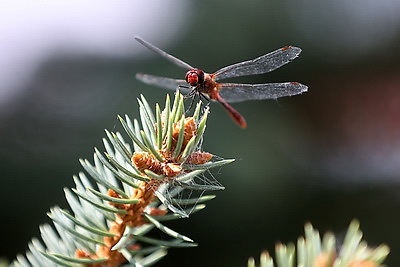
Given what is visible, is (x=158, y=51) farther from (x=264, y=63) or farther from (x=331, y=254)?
(x=331, y=254)

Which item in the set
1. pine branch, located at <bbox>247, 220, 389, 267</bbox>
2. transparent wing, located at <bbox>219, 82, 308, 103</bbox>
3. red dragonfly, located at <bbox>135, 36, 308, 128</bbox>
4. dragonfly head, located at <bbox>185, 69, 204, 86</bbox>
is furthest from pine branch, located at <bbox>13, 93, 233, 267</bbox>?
transparent wing, located at <bbox>219, 82, 308, 103</bbox>

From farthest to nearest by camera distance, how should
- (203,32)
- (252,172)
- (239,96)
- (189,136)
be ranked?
(203,32), (252,172), (239,96), (189,136)

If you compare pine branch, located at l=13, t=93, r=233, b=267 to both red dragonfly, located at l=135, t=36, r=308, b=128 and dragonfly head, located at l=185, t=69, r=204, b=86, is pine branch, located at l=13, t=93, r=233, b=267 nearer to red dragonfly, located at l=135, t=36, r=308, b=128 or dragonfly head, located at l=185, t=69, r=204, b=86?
dragonfly head, located at l=185, t=69, r=204, b=86

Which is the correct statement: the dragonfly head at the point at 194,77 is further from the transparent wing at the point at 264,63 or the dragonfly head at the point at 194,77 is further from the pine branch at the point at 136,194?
the pine branch at the point at 136,194

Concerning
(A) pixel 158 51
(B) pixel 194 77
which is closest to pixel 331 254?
(B) pixel 194 77

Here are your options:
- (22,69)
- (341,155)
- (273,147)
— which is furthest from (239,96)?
(22,69)

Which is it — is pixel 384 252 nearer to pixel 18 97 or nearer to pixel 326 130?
pixel 326 130
